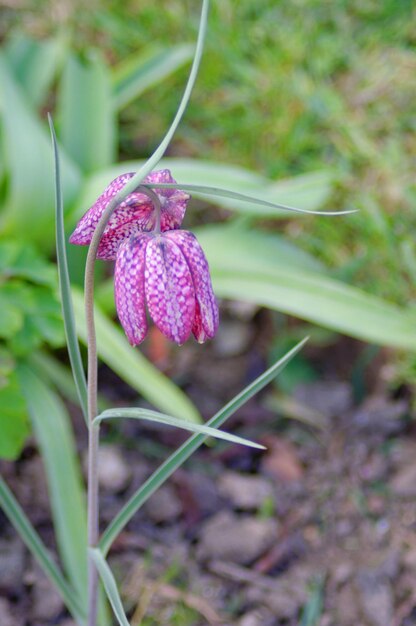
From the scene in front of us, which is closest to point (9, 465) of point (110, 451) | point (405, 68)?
point (110, 451)

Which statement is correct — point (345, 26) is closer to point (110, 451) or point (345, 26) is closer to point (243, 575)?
point (110, 451)

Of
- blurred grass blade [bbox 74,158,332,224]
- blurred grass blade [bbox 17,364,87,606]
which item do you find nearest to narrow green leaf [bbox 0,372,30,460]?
blurred grass blade [bbox 17,364,87,606]

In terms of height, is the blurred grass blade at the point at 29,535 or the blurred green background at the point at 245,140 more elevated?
the blurred green background at the point at 245,140

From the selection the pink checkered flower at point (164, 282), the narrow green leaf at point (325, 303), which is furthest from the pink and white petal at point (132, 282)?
the narrow green leaf at point (325, 303)

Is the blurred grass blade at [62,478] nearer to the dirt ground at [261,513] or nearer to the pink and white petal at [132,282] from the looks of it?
the dirt ground at [261,513]

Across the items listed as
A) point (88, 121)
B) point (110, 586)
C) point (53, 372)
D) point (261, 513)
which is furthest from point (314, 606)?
point (88, 121)

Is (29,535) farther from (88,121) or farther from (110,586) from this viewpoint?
(88,121)
